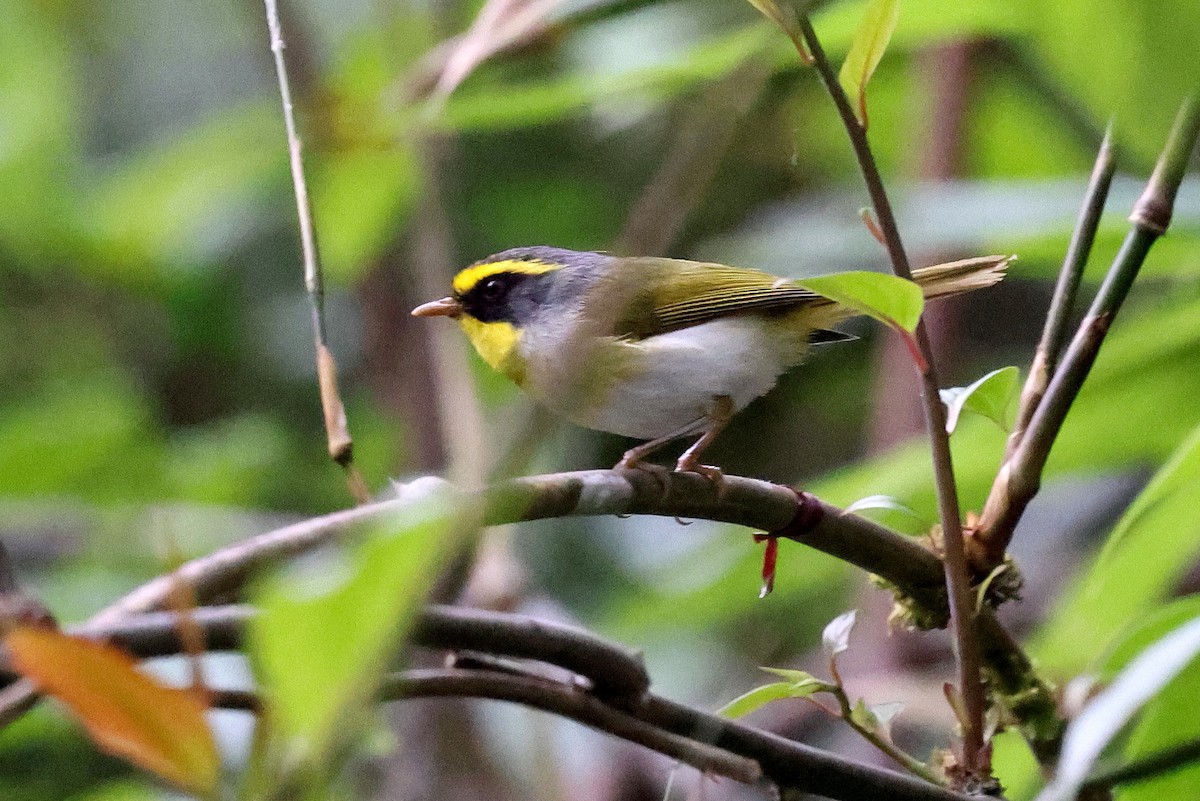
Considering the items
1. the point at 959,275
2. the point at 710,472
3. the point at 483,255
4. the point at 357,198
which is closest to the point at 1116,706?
the point at 710,472

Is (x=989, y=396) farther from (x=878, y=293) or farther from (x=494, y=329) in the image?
(x=494, y=329)

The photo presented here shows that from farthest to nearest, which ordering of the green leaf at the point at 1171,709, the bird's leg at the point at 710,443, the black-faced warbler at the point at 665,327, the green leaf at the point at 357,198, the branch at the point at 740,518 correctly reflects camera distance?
the green leaf at the point at 357,198 → the black-faced warbler at the point at 665,327 → the bird's leg at the point at 710,443 → the green leaf at the point at 1171,709 → the branch at the point at 740,518

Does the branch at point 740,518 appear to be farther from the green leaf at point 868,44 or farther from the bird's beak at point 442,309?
the bird's beak at point 442,309

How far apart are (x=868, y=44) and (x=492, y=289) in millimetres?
925

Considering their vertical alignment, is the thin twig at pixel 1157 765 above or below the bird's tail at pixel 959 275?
below

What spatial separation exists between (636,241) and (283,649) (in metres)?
0.33

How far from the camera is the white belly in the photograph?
4.74 feet

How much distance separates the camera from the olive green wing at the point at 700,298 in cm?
152

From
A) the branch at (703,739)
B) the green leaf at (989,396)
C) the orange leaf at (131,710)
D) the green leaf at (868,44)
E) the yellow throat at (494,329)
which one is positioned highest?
the green leaf at (868,44)

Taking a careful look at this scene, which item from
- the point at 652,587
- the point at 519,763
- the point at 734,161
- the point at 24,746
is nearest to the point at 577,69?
the point at 734,161

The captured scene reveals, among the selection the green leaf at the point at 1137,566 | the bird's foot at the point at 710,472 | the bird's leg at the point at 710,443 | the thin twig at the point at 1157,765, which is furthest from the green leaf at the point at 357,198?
the thin twig at the point at 1157,765

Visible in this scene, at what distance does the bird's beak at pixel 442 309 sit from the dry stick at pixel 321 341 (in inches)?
27.3

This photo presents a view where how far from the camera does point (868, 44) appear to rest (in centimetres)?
79

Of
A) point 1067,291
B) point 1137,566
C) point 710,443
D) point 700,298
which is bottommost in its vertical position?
point 1137,566
